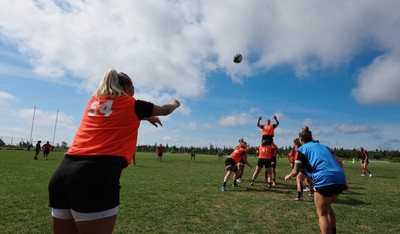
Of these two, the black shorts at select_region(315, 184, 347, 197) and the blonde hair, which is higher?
the blonde hair

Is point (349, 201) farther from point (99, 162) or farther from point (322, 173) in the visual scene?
point (99, 162)

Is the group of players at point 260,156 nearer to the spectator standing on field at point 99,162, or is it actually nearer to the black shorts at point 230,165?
the black shorts at point 230,165

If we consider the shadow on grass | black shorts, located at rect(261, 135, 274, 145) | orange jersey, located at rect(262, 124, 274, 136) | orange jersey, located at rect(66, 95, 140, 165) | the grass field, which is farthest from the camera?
orange jersey, located at rect(262, 124, 274, 136)

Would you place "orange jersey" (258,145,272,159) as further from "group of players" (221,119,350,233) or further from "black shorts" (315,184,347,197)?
"black shorts" (315,184,347,197)

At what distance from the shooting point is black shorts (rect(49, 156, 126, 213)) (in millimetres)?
2105

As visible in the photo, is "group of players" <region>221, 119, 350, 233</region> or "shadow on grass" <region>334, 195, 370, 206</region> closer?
"group of players" <region>221, 119, 350, 233</region>

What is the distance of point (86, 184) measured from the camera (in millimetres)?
2111

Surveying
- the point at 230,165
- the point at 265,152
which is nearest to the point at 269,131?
the point at 265,152

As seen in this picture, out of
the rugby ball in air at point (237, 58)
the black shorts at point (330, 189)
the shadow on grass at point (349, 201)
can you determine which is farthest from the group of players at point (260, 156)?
the black shorts at point (330, 189)

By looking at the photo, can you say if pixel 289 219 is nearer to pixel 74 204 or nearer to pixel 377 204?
pixel 377 204

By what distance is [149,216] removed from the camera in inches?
267

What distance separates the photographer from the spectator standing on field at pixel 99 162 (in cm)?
211

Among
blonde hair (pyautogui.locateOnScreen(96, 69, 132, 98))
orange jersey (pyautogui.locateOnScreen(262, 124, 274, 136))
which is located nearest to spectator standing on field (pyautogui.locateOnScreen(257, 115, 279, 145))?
orange jersey (pyautogui.locateOnScreen(262, 124, 274, 136))

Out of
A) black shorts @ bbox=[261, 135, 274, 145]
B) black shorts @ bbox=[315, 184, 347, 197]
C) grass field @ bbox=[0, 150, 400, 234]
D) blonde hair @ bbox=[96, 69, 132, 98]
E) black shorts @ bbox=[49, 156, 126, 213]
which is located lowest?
grass field @ bbox=[0, 150, 400, 234]
